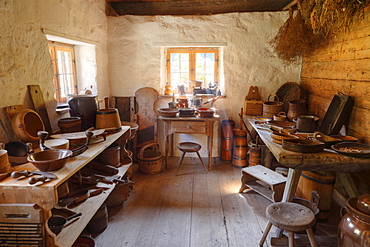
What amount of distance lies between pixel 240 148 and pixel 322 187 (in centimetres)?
172

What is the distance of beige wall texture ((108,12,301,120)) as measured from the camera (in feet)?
14.1

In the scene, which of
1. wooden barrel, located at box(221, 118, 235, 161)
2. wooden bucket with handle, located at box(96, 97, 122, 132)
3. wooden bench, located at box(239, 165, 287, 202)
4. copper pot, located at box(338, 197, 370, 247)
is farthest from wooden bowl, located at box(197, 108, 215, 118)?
copper pot, located at box(338, 197, 370, 247)

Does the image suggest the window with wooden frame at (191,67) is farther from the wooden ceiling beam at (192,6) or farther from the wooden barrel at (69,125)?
the wooden barrel at (69,125)

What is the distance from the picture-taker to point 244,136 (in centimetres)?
422

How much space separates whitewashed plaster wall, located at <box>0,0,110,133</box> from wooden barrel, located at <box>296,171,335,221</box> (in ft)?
9.34

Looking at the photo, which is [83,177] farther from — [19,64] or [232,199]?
[232,199]

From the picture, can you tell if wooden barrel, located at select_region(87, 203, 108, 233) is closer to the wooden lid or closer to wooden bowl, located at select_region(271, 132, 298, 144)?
the wooden lid

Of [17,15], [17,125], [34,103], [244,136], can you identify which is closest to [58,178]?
[17,125]

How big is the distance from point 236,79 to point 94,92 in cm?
238

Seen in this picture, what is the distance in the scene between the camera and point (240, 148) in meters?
4.23

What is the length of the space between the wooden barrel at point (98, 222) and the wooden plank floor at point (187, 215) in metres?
0.07

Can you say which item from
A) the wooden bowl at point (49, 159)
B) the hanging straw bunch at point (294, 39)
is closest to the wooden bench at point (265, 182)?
the hanging straw bunch at point (294, 39)

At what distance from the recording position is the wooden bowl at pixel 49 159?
163 centimetres

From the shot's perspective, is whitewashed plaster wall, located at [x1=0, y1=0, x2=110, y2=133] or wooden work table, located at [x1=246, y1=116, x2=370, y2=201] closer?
wooden work table, located at [x1=246, y1=116, x2=370, y2=201]
